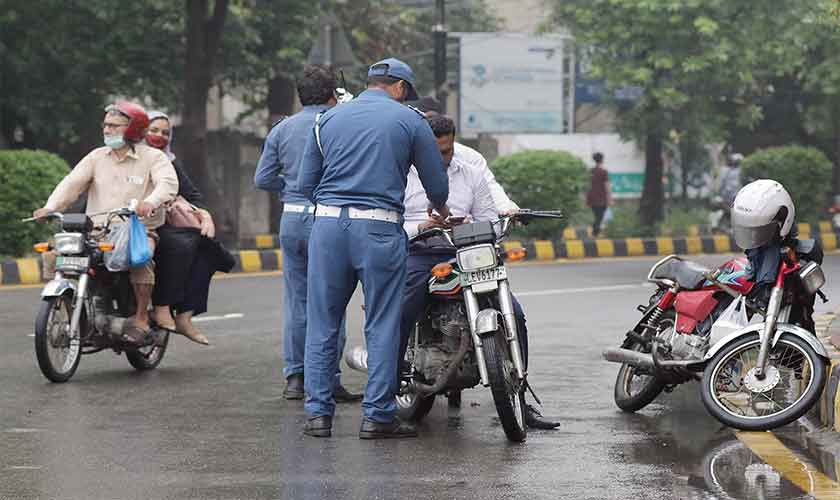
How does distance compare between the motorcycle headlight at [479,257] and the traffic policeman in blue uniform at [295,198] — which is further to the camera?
the traffic policeman in blue uniform at [295,198]

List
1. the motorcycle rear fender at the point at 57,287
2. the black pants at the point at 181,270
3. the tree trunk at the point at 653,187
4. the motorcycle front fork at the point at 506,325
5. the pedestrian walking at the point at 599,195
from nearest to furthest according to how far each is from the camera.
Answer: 1. the motorcycle front fork at the point at 506,325
2. the motorcycle rear fender at the point at 57,287
3. the black pants at the point at 181,270
4. the tree trunk at the point at 653,187
5. the pedestrian walking at the point at 599,195

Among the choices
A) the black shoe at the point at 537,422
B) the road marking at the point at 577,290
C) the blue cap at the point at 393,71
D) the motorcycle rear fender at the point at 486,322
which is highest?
the blue cap at the point at 393,71

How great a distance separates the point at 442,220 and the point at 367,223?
61 centimetres

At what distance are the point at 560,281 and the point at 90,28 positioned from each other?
9.40 meters

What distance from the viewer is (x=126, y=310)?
35.1 ft

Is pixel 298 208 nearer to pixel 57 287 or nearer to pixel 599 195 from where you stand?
pixel 57 287

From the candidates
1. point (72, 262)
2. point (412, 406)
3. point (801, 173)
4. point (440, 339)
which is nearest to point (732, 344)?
point (440, 339)

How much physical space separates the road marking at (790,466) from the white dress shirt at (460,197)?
65.3 inches

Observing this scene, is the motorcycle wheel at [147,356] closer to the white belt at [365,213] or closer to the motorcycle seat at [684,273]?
the white belt at [365,213]

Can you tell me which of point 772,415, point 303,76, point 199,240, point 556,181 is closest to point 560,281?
point 556,181

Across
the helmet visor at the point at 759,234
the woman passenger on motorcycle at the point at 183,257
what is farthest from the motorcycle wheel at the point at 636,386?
the woman passenger on motorcycle at the point at 183,257

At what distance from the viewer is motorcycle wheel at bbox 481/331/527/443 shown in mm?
7738

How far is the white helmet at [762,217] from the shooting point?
27.4 ft

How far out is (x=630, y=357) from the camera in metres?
8.82
